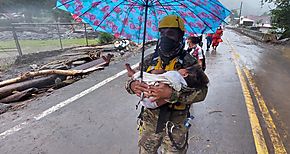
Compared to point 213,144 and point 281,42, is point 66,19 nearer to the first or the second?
point 281,42

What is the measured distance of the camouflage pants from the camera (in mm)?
2090

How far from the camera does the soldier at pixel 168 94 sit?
1809mm

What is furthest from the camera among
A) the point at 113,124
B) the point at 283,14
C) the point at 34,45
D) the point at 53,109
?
the point at 283,14

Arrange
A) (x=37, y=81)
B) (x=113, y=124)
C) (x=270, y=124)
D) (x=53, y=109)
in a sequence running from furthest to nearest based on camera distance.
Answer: (x=37, y=81), (x=53, y=109), (x=270, y=124), (x=113, y=124)

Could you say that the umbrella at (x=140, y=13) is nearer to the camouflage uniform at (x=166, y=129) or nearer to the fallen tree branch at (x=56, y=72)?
the camouflage uniform at (x=166, y=129)

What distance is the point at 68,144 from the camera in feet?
11.3

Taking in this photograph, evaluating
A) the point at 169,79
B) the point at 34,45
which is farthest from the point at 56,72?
the point at 34,45

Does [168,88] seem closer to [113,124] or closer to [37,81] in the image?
[113,124]

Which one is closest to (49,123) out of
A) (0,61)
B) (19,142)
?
(19,142)

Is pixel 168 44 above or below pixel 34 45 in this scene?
above

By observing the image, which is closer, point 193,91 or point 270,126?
point 193,91

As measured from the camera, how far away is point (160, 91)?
1721mm

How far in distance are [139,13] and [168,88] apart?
3.51 feet

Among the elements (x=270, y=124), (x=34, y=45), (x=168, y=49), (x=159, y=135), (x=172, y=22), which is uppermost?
(x=172, y=22)
